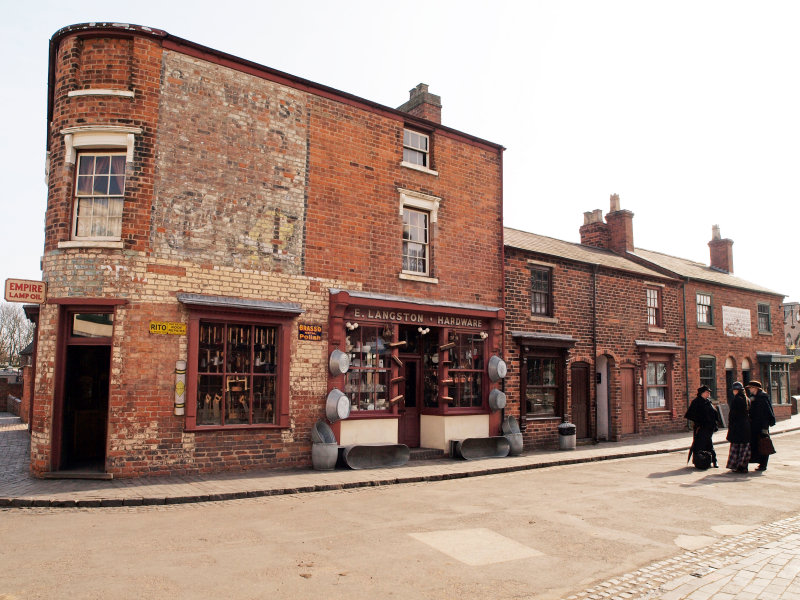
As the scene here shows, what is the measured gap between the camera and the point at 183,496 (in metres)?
9.44

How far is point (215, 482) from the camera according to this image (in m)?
10.7

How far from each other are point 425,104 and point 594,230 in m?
12.1

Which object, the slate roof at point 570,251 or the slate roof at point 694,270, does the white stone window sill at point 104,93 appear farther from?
the slate roof at point 694,270

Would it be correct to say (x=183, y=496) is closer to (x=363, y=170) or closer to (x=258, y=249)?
(x=258, y=249)

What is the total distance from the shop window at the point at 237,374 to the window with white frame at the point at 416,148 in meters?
5.89

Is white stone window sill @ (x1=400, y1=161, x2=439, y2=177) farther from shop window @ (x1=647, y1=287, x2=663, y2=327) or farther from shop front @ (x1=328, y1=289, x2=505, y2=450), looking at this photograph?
shop window @ (x1=647, y1=287, x2=663, y2=327)

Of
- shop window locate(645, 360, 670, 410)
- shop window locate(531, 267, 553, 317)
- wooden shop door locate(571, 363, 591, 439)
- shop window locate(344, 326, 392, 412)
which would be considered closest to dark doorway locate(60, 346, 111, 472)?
shop window locate(344, 326, 392, 412)

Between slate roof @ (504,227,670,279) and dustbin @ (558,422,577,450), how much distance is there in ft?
16.7

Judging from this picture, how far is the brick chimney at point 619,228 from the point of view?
25469mm

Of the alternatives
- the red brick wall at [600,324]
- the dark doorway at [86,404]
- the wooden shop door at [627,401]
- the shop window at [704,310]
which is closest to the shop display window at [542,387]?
the red brick wall at [600,324]

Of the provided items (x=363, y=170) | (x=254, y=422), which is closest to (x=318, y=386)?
(x=254, y=422)

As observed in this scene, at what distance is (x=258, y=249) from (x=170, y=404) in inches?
139

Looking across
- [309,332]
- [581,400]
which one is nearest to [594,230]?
[581,400]

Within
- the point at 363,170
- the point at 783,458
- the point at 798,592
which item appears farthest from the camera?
the point at 783,458
